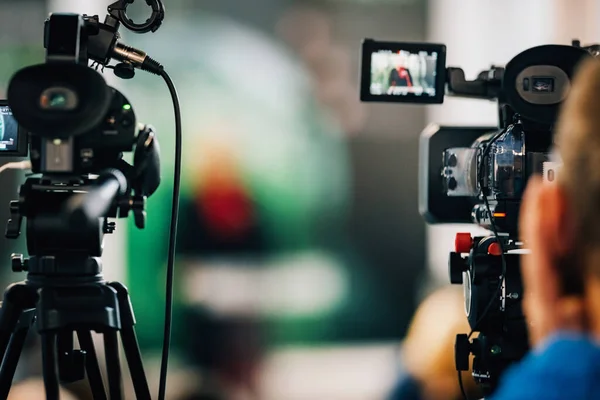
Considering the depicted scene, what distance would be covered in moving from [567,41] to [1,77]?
2.17 m

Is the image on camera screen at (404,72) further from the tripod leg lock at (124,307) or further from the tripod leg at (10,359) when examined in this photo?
the tripod leg at (10,359)

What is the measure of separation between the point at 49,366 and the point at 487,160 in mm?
1049

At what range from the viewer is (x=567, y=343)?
690 millimetres

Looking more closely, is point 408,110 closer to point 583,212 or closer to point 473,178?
point 473,178

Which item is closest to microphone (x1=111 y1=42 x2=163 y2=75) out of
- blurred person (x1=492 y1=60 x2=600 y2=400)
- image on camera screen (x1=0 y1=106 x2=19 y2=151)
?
image on camera screen (x1=0 y1=106 x2=19 y2=151)

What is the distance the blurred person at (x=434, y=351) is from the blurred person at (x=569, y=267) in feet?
8.44

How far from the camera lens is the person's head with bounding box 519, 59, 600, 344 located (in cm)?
71

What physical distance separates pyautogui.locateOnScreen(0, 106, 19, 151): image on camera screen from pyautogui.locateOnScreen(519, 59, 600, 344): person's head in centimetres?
131

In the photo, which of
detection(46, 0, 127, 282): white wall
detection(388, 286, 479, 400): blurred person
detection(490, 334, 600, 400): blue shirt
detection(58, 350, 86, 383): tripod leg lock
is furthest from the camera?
detection(388, 286, 479, 400): blurred person

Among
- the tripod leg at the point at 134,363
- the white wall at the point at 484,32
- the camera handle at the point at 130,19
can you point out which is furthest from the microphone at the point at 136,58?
the white wall at the point at 484,32

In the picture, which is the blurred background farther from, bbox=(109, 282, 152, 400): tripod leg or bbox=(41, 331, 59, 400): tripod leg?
bbox=(41, 331, 59, 400): tripod leg

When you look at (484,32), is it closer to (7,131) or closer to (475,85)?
(475,85)

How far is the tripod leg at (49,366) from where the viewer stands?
4.89 ft

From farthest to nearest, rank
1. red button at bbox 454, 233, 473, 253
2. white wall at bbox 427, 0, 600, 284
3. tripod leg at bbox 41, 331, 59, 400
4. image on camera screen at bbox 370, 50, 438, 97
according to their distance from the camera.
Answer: white wall at bbox 427, 0, 600, 284
image on camera screen at bbox 370, 50, 438, 97
red button at bbox 454, 233, 473, 253
tripod leg at bbox 41, 331, 59, 400
